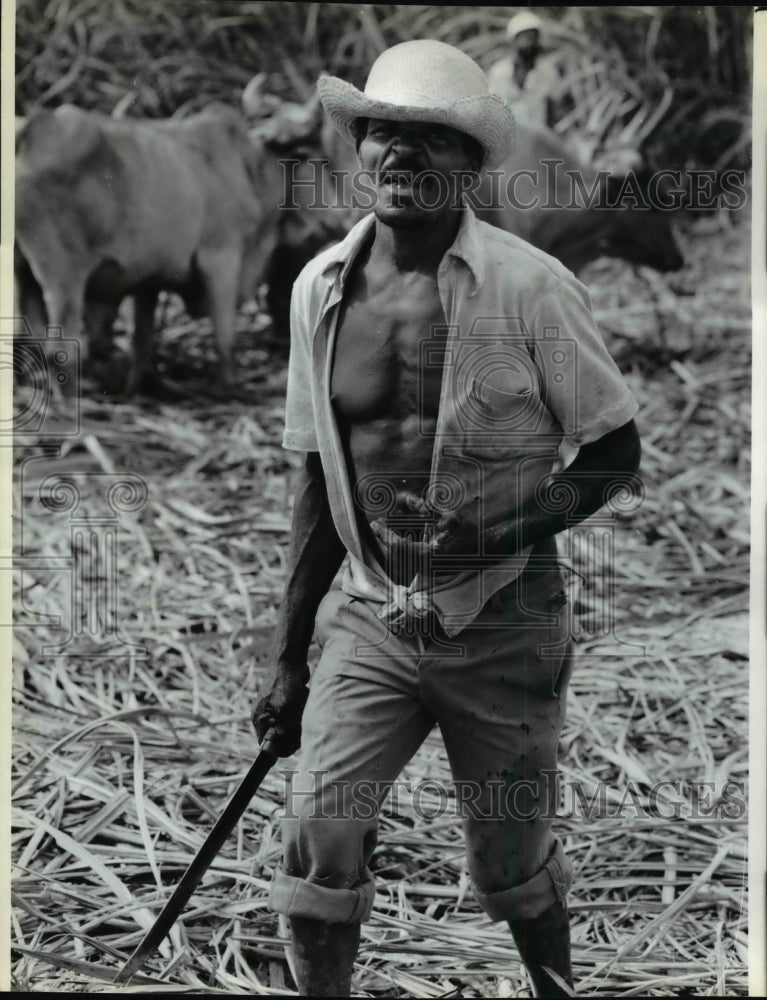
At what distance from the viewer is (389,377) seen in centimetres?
359

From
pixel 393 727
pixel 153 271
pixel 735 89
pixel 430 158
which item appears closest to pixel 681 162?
pixel 735 89

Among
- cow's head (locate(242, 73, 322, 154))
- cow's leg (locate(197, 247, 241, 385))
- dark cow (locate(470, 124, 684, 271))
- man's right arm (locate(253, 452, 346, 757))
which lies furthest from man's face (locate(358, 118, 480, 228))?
cow's leg (locate(197, 247, 241, 385))

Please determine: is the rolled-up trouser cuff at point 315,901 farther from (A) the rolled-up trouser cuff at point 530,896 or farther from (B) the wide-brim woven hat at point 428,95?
(B) the wide-brim woven hat at point 428,95

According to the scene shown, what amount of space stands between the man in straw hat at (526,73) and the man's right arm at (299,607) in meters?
1.73

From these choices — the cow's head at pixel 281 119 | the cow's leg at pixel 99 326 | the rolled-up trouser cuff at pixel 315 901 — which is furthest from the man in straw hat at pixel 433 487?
the cow's head at pixel 281 119

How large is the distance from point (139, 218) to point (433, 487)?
2.08 meters

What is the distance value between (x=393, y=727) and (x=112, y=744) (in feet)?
4.84

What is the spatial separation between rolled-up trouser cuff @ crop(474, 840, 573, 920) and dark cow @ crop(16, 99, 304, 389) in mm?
2167

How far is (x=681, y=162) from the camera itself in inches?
213

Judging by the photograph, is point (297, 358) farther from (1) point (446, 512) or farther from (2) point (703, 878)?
(2) point (703, 878)

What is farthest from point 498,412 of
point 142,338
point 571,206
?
point 142,338

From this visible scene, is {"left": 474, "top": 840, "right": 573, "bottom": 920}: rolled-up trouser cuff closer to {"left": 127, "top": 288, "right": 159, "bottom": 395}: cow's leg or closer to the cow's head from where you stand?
{"left": 127, "top": 288, "right": 159, "bottom": 395}: cow's leg

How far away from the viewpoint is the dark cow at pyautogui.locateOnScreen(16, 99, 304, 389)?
4.95m

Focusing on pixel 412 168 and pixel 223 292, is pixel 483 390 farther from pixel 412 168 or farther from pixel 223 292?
pixel 223 292
